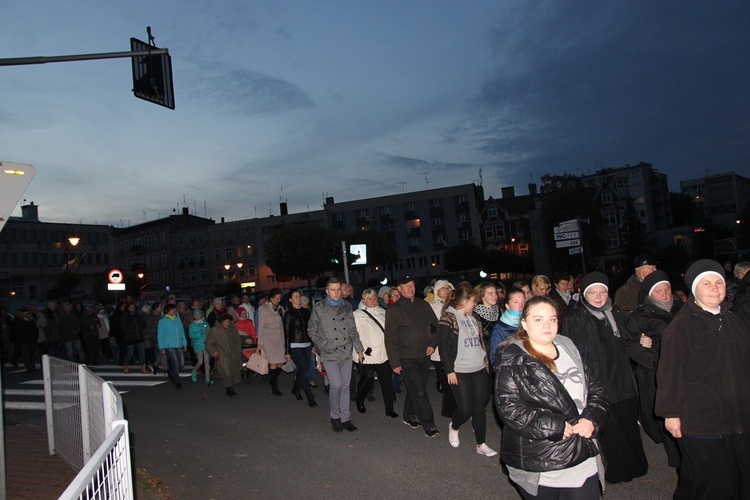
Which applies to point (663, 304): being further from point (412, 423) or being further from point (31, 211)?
point (31, 211)

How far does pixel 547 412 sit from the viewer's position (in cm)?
347

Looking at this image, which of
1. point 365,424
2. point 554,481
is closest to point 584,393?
point 554,481

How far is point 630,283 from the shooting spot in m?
7.94

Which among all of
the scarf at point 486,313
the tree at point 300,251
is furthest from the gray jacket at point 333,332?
the tree at point 300,251

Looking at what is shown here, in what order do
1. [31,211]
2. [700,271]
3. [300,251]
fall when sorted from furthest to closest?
1. [31,211]
2. [300,251]
3. [700,271]

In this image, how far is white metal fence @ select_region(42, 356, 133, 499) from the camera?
107 inches

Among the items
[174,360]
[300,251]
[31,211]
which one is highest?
[31,211]

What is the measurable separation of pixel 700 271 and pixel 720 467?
1.35m

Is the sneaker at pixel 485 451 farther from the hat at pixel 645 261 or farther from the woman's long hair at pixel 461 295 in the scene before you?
the hat at pixel 645 261

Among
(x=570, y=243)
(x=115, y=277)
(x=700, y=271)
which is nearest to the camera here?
(x=700, y=271)

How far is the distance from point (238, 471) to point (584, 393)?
15.1 ft

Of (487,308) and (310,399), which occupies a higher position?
(487,308)

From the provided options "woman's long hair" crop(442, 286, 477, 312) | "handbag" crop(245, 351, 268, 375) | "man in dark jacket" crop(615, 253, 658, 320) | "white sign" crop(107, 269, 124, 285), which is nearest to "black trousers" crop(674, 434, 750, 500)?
"woman's long hair" crop(442, 286, 477, 312)

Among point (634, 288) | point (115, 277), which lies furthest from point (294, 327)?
point (115, 277)
